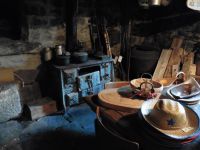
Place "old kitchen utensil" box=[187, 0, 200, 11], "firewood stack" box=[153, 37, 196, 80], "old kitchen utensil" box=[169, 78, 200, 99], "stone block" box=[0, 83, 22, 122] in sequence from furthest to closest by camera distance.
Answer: "firewood stack" box=[153, 37, 196, 80] < "stone block" box=[0, 83, 22, 122] < "old kitchen utensil" box=[187, 0, 200, 11] < "old kitchen utensil" box=[169, 78, 200, 99]

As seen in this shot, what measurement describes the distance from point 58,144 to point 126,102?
1135 mm

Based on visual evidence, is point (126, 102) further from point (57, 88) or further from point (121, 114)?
point (57, 88)

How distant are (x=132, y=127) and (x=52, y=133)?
1.48m

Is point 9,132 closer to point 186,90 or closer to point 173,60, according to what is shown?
point 186,90

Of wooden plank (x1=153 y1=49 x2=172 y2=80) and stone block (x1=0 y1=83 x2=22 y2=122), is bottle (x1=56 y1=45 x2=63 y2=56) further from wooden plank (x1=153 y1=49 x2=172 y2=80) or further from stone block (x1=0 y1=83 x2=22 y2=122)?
wooden plank (x1=153 y1=49 x2=172 y2=80)

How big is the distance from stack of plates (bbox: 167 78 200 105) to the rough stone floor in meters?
0.99

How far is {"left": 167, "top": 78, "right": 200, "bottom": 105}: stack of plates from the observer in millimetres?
1570

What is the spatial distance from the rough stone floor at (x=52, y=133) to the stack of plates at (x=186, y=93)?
0.99m

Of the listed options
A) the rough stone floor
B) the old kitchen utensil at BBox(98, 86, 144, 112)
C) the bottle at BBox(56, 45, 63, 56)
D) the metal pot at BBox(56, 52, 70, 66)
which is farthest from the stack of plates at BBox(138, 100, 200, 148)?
the bottle at BBox(56, 45, 63, 56)

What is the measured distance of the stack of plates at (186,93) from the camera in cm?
157

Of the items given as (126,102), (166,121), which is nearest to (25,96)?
(126,102)

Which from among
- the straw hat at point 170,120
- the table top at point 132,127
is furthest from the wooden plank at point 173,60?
the straw hat at point 170,120

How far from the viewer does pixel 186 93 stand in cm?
170

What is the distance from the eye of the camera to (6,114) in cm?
272
